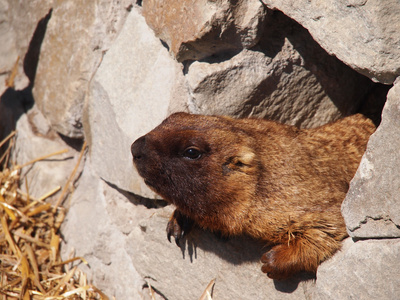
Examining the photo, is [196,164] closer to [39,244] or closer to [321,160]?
[321,160]

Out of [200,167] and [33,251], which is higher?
[200,167]

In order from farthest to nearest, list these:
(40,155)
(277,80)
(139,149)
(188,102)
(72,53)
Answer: (40,155) < (72,53) < (188,102) < (277,80) < (139,149)

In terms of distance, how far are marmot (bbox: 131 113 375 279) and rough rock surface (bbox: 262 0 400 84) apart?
1.04m

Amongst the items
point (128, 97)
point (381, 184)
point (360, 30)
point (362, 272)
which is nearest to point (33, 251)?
point (128, 97)

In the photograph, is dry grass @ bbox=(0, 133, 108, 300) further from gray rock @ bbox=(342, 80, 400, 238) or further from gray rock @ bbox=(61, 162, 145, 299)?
gray rock @ bbox=(342, 80, 400, 238)

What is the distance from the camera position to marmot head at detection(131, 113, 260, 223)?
3.48 metres

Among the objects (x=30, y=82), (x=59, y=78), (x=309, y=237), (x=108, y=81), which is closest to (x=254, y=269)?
(x=309, y=237)

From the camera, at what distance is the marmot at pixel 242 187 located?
11.2ft

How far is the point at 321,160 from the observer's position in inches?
149

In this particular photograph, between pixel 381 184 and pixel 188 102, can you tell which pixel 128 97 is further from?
pixel 381 184

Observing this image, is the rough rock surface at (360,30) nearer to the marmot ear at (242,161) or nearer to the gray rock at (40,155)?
the marmot ear at (242,161)

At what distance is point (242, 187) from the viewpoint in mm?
3514

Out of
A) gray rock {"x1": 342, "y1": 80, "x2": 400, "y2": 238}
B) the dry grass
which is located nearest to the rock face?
gray rock {"x1": 342, "y1": 80, "x2": 400, "y2": 238}

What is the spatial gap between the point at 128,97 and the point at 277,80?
136cm
